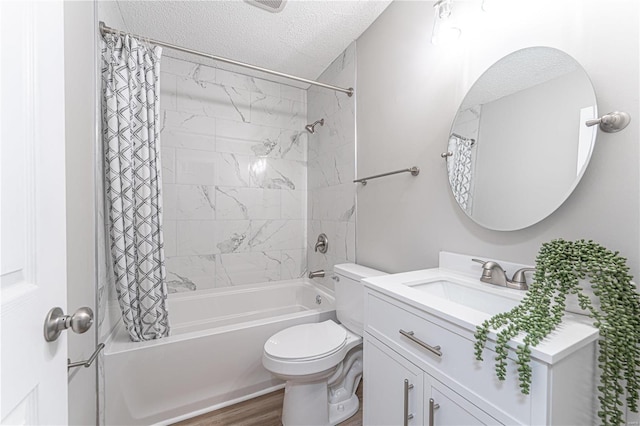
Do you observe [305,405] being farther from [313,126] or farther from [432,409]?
[313,126]

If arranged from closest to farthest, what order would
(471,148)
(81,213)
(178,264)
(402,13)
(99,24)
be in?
(81,213) → (471,148) → (99,24) → (402,13) → (178,264)

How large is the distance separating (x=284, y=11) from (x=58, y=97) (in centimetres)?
156

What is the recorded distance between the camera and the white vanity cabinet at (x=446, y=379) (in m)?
0.59

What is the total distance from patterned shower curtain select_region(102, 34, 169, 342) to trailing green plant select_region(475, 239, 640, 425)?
1.63m

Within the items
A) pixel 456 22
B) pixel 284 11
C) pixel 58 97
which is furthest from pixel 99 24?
pixel 456 22

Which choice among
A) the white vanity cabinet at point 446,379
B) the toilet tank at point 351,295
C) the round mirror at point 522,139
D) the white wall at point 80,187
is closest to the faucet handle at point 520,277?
the round mirror at point 522,139

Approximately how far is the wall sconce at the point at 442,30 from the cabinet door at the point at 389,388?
4.66 ft

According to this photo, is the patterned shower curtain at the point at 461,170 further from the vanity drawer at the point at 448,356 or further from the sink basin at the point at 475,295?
the vanity drawer at the point at 448,356

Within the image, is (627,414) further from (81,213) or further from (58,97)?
(81,213)

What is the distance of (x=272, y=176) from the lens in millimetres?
2619

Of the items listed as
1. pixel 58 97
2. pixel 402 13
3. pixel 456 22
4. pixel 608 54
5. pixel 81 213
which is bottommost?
pixel 81 213

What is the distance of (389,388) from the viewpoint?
3.28 feet

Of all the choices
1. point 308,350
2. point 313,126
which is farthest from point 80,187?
point 313,126

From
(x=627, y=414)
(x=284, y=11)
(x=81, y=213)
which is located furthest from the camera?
(x=284, y=11)
